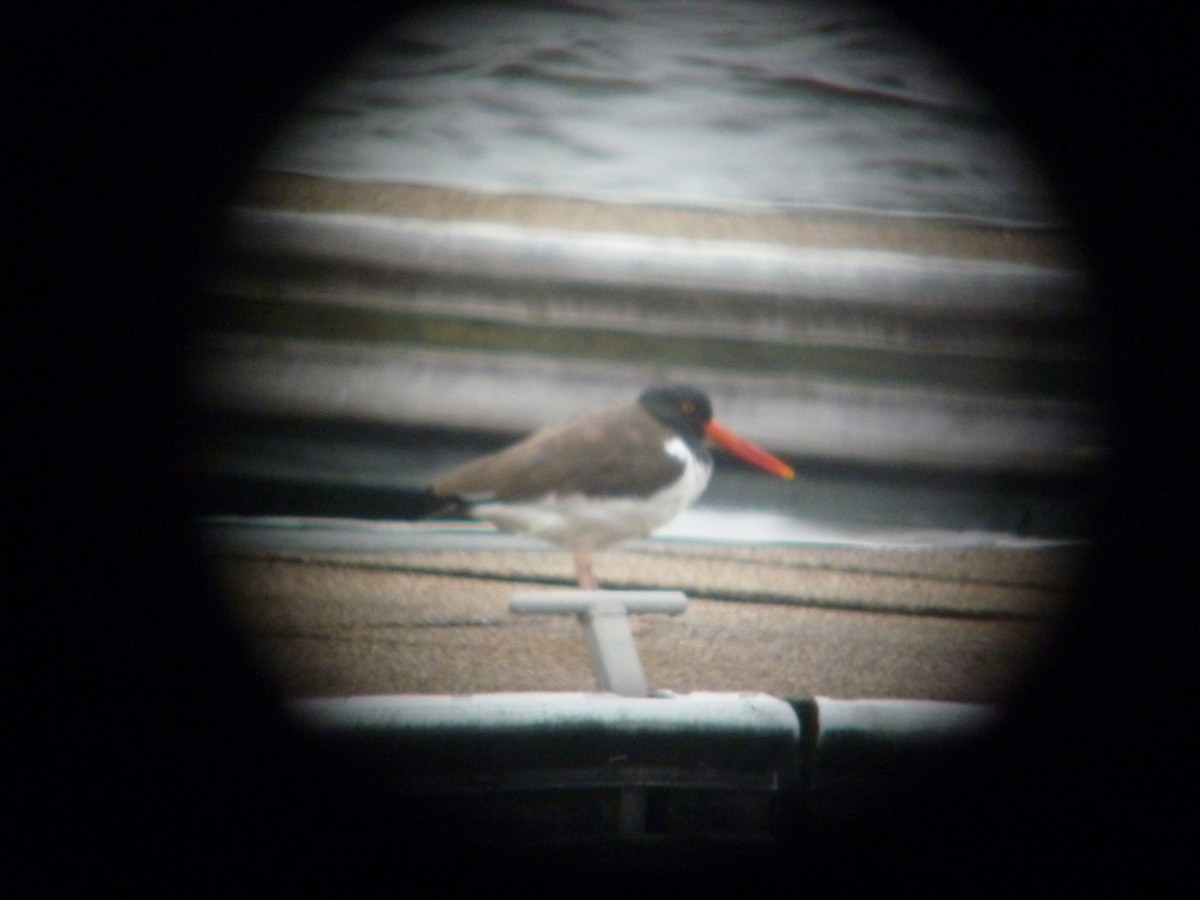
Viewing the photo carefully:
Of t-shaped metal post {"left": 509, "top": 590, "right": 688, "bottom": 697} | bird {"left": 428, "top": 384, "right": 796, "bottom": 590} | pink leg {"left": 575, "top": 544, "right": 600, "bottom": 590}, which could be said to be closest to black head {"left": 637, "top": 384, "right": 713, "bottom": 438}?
bird {"left": 428, "top": 384, "right": 796, "bottom": 590}

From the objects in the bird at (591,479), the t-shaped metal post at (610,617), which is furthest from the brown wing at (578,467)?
the t-shaped metal post at (610,617)

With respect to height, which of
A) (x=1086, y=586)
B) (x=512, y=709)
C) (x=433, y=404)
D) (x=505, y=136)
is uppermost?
(x=505, y=136)

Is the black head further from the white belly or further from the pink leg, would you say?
the pink leg

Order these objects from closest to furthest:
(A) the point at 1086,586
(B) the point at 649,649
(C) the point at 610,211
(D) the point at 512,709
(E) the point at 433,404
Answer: (D) the point at 512,709
(B) the point at 649,649
(A) the point at 1086,586
(E) the point at 433,404
(C) the point at 610,211

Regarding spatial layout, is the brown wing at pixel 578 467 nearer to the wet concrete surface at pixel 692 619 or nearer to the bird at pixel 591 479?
the bird at pixel 591 479

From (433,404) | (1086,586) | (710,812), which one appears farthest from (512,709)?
(1086,586)

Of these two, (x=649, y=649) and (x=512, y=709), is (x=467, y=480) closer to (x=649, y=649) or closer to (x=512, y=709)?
(x=649, y=649)
